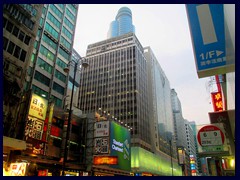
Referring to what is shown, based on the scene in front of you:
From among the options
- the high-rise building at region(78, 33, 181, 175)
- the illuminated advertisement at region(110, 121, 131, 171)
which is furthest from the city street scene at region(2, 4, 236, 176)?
the high-rise building at region(78, 33, 181, 175)

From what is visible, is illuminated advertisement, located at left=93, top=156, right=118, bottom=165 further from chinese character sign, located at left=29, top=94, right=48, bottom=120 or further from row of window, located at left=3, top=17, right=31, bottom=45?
row of window, located at left=3, top=17, right=31, bottom=45

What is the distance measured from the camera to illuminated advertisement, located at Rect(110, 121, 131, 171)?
135ft

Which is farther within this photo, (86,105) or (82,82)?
(82,82)

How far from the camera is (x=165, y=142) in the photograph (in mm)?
125938

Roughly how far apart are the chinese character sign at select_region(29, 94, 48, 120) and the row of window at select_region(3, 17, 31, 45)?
6.91 metres

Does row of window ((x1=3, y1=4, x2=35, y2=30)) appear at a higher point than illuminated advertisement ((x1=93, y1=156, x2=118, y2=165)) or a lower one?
higher

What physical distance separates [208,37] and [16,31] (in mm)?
22797

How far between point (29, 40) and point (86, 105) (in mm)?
85176

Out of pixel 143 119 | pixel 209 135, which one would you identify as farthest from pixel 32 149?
pixel 143 119

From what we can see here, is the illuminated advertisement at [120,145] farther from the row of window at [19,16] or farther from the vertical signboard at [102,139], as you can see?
the row of window at [19,16]

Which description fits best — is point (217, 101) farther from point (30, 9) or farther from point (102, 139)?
Result: point (30, 9)

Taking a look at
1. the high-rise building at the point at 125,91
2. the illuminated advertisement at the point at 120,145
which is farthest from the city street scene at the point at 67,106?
the high-rise building at the point at 125,91

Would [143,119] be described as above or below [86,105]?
below

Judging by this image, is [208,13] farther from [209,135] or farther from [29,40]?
[29,40]
